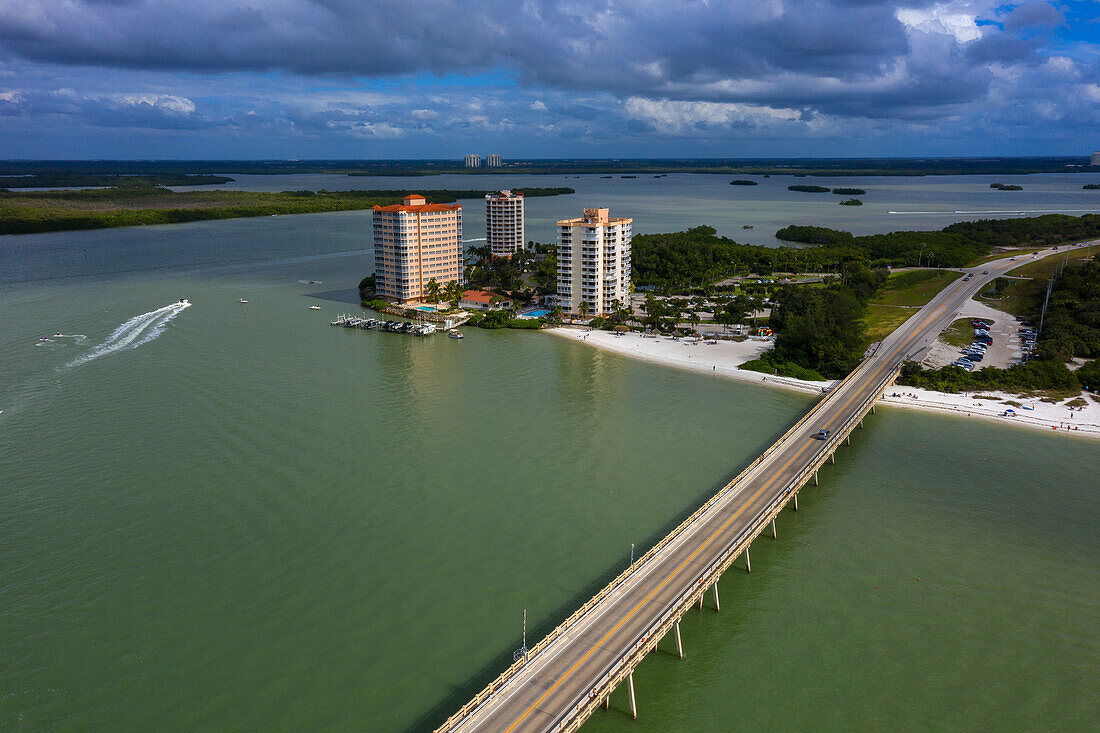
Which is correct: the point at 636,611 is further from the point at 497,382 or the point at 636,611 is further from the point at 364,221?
the point at 364,221

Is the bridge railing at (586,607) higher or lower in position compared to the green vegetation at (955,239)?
lower

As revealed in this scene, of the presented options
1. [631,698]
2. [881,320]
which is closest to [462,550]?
[631,698]

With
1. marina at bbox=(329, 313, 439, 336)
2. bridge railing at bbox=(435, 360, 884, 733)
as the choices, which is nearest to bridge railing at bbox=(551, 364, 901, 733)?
bridge railing at bbox=(435, 360, 884, 733)

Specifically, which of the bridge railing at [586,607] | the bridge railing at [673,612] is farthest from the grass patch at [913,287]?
the bridge railing at [673,612]

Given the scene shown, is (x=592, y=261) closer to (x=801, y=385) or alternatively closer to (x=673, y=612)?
(x=801, y=385)

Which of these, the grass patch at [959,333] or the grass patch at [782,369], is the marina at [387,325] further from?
the grass patch at [959,333]

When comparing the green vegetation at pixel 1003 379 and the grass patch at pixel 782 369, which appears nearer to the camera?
the green vegetation at pixel 1003 379

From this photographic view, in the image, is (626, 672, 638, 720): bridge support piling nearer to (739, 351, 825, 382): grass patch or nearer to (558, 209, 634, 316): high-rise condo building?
(739, 351, 825, 382): grass patch
